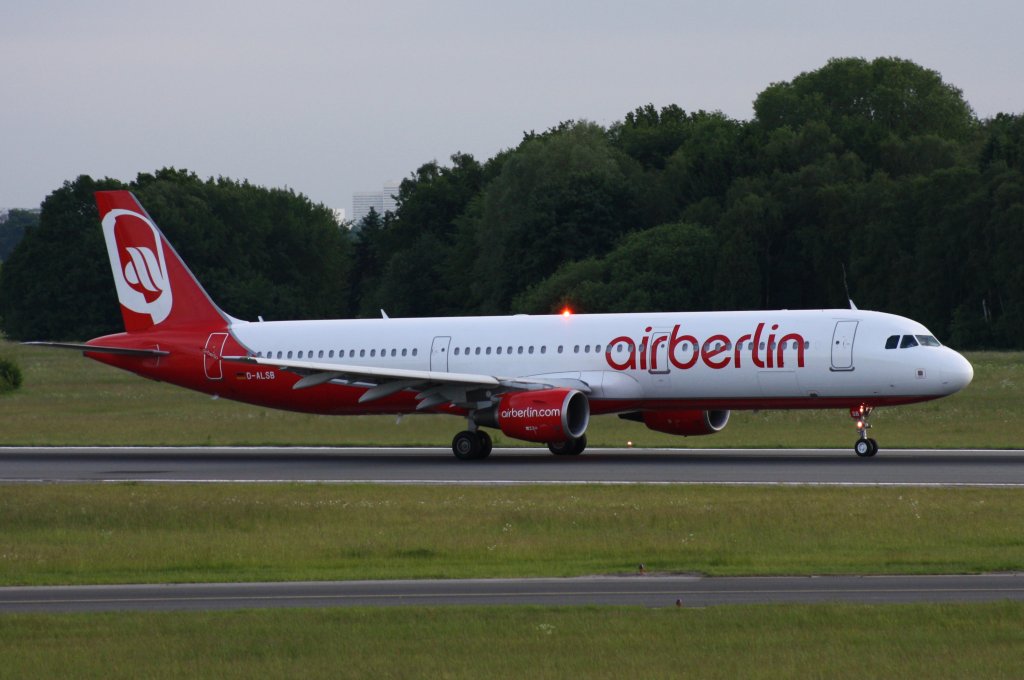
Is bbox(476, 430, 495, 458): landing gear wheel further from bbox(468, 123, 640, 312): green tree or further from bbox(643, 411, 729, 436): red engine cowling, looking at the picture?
bbox(468, 123, 640, 312): green tree

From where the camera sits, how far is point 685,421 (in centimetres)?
4084

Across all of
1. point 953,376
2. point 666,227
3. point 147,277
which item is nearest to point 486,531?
point 953,376

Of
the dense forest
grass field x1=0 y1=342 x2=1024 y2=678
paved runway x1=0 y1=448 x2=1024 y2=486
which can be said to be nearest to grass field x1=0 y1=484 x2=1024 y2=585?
grass field x1=0 y1=342 x2=1024 y2=678

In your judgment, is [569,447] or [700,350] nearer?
[700,350]

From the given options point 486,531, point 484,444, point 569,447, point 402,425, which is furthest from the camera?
point 402,425

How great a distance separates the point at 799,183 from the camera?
101 metres

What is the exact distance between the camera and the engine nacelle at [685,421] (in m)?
40.8

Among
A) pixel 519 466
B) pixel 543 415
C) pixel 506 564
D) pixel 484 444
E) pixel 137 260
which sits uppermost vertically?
pixel 137 260

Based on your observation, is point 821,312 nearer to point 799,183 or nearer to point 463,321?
point 463,321

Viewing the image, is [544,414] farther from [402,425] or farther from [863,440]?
[402,425]

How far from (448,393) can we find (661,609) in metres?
24.6

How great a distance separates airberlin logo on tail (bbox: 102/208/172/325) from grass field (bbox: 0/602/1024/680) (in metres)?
30.6

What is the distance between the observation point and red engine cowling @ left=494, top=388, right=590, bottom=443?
38.2m

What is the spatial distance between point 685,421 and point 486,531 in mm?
16573
